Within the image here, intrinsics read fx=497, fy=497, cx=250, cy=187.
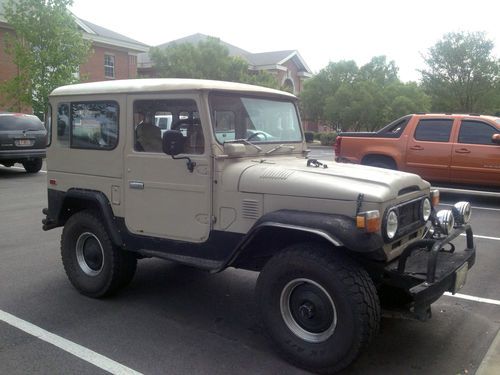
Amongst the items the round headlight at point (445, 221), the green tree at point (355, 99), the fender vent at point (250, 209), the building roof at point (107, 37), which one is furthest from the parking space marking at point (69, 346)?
the green tree at point (355, 99)

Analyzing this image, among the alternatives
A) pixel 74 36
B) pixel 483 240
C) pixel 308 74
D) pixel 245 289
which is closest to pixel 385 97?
pixel 308 74

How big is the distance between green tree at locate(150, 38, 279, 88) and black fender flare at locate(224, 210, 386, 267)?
30829mm

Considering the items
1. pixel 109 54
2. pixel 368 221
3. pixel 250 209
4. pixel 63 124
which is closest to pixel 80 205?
pixel 63 124

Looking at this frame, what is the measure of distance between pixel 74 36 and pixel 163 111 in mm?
19515

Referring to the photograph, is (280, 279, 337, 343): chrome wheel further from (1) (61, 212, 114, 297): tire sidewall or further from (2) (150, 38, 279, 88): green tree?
(2) (150, 38, 279, 88): green tree

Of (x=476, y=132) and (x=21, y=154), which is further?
(x=21, y=154)

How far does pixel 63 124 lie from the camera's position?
4938 millimetres

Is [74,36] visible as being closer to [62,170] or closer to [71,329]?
[62,170]

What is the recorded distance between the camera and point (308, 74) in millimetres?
51156

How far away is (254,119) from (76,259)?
226 centimetres

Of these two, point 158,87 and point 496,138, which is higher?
point 158,87

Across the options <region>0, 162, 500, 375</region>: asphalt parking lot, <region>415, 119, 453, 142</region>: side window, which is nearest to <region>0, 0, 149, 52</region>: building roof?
<region>415, 119, 453, 142</region>: side window

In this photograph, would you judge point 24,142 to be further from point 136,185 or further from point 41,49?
point 136,185

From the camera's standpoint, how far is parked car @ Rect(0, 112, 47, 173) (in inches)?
530
